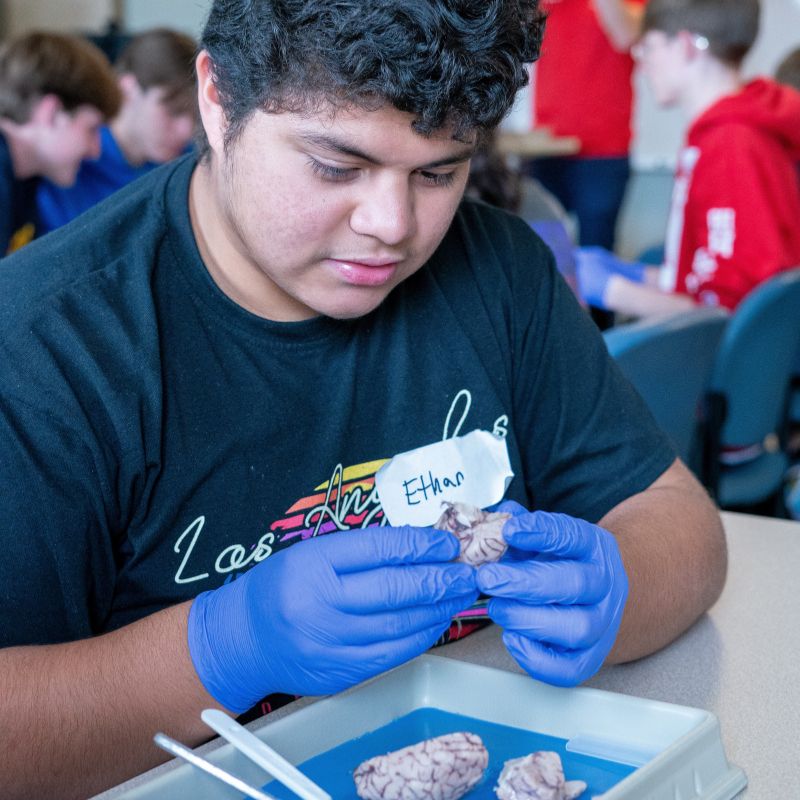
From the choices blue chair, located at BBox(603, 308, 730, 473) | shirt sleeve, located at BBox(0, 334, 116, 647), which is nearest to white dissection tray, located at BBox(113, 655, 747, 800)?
shirt sleeve, located at BBox(0, 334, 116, 647)

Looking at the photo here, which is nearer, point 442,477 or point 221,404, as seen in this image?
point 221,404

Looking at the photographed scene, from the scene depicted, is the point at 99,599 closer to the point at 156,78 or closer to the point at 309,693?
the point at 309,693

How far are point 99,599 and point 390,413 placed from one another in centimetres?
33

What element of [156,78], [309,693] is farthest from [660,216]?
[309,693]

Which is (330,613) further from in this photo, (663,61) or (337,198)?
(663,61)

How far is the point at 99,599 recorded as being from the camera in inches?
36.0

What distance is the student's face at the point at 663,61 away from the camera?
8.99ft

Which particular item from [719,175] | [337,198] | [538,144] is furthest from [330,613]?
[538,144]

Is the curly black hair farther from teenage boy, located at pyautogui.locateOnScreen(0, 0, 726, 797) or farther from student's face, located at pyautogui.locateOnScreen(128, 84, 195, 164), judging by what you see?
student's face, located at pyautogui.locateOnScreen(128, 84, 195, 164)

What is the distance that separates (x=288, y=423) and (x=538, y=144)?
324 centimetres

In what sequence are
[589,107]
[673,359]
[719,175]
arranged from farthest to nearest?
[589,107] → [719,175] → [673,359]

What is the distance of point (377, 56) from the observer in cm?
83

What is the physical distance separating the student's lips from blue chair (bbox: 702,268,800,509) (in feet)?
4.47

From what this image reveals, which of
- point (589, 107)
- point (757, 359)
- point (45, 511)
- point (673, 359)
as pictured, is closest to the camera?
point (45, 511)
